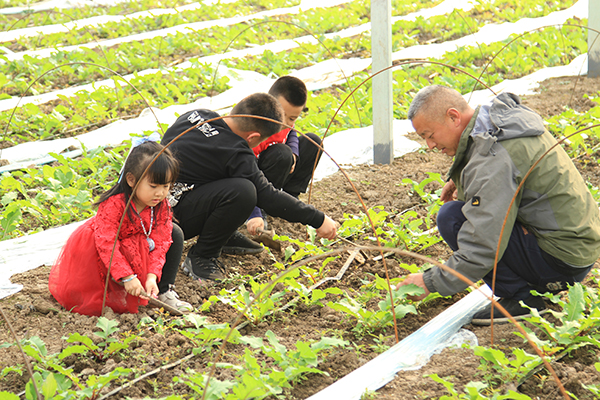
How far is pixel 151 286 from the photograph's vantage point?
2.43m

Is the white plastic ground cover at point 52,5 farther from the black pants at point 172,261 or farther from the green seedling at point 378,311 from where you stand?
the green seedling at point 378,311

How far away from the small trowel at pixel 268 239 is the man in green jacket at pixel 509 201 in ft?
3.51

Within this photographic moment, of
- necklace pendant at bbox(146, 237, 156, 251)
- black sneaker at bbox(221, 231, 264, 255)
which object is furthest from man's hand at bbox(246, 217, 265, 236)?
necklace pendant at bbox(146, 237, 156, 251)

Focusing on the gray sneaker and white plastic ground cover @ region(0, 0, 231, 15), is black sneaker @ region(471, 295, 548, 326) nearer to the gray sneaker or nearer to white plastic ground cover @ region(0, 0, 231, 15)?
the gray sneaker

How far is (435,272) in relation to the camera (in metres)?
2.25

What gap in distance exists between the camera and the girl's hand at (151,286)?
243 cm

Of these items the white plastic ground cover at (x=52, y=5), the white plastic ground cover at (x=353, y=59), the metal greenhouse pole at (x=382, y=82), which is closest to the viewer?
the metal greenhouse pole at (x=382, y=82)

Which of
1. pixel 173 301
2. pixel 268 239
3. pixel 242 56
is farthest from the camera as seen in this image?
pixel 242 56

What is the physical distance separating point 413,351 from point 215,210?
1.30 meters

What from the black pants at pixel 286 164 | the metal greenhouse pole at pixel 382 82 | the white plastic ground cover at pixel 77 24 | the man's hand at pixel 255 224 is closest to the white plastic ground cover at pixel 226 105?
the metal greenhouse pole at pixel 382 82

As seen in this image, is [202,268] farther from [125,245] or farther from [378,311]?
[378,311]

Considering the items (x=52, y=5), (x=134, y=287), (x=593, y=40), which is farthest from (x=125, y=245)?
(x=52, y=5)

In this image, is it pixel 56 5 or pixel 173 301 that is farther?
pixel 56 5

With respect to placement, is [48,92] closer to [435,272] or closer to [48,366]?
[48,366]
